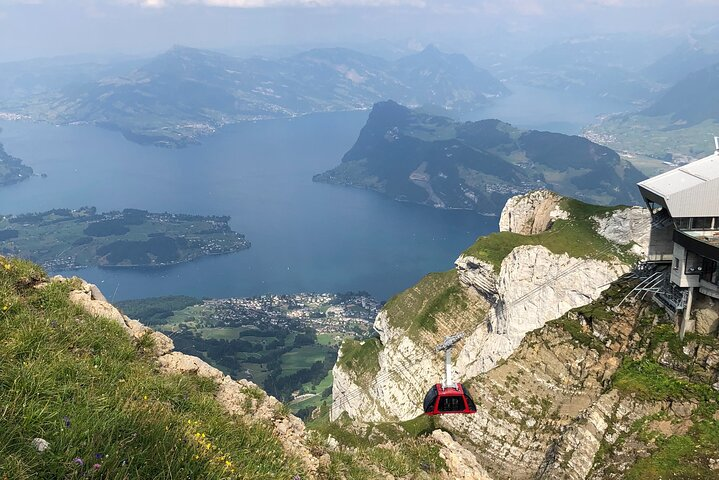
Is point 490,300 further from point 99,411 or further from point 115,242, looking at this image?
point 115,242

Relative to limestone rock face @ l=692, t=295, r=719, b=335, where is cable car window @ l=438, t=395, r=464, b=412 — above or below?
below

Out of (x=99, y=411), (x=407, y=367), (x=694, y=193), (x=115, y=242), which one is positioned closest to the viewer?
(x=99, y=411)

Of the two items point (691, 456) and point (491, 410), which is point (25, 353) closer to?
point (691, 456)

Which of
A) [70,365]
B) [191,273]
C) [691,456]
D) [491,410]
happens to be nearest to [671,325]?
[691,456]

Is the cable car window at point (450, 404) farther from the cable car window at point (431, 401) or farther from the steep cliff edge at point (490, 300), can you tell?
the steep cliff edge at point (490, 300)

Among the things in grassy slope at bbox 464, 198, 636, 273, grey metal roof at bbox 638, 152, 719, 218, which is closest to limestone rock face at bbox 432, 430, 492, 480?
grey metal roof at bbox 638, 152, 719, 218

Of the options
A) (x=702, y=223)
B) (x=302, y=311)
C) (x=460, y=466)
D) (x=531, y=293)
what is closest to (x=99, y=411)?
(x=460, y=466)

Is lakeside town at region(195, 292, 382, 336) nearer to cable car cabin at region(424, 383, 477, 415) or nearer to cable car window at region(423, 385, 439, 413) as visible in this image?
cable car window at region(423, 385, 439, 413)
